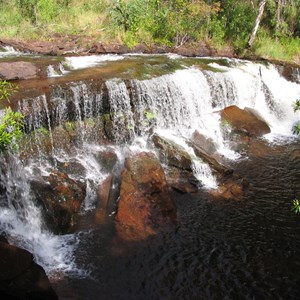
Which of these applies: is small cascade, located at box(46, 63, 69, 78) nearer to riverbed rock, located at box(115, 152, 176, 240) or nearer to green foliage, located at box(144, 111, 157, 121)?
green foliage, located at box(144, 111, 157, 121)

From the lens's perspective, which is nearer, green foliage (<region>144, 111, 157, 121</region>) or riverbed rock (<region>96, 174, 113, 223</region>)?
riverbed rock (<region>96, 174, 113, 223</region>)

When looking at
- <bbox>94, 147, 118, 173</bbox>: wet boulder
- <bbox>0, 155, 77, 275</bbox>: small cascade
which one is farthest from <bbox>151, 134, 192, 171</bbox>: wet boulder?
<bbox>0, 155, 77, 275</bbox>: small cascade

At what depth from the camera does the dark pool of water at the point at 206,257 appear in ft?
21.4

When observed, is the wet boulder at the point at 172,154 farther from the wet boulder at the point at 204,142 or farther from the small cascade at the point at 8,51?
the small cascade at the point at 8,51

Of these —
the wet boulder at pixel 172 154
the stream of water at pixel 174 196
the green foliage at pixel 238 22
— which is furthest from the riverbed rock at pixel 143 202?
the green foliage at pixel 238 22

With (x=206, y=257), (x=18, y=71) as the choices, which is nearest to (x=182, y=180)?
(x=206, y=257)

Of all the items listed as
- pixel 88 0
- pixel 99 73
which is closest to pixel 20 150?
pixel 99 73

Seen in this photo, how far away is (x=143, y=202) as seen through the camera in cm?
855

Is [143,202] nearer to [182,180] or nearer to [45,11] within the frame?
[182,180]

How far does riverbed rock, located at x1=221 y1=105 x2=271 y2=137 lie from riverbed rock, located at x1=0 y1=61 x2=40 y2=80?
7.21 metres

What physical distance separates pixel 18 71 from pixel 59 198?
231 inches

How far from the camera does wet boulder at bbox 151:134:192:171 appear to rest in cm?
1026

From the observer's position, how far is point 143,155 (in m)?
9.81

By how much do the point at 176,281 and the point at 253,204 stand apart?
11.3ft
